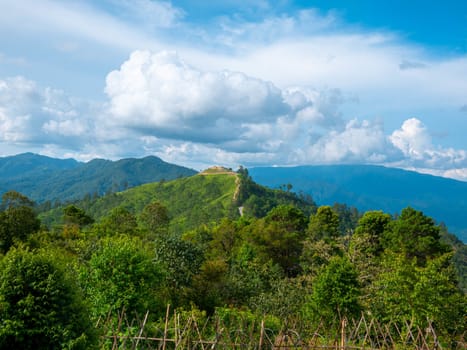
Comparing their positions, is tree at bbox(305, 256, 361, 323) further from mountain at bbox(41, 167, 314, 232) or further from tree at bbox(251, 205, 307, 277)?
mountain at bbox(41, 167, 314, 232)

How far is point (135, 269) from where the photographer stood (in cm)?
1861

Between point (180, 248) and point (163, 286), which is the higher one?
point (180, 248)

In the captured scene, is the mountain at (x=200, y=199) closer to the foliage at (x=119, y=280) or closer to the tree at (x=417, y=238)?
the tree at (x=417, y=238)

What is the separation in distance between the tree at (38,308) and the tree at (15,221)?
24.4 meters

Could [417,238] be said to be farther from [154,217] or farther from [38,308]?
[38,308]

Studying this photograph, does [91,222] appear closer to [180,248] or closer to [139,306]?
[180,248]

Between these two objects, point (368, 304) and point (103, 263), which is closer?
point (103, 263)

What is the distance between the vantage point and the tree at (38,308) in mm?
9297

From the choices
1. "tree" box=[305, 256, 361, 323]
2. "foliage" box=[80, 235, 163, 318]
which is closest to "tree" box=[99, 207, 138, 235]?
"foliage" box=[80, 235, 163, 318]

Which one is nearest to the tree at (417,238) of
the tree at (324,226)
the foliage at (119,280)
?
the tree at (324,226)

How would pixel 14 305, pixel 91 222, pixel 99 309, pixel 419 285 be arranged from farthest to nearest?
pixel 91 222, pixel 419 285, pixel 99 309, pixel 14 305

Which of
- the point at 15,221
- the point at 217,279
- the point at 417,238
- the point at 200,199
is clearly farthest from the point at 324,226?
the point at 200,199

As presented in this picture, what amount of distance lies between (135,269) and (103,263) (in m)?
1.52

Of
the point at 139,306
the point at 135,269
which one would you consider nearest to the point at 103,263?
the point at 135,269
